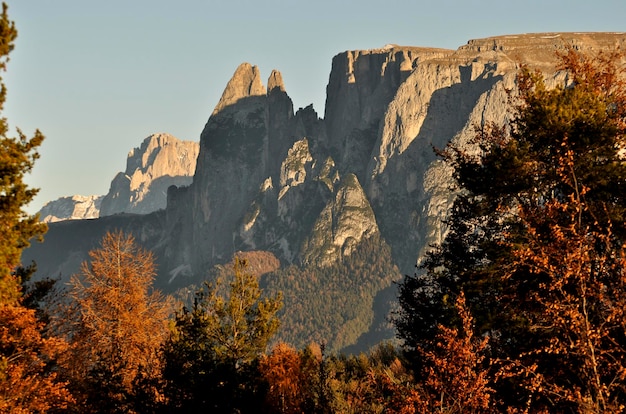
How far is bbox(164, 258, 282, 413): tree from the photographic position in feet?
110

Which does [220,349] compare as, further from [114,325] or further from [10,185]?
[10,185]

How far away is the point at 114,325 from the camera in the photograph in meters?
36.3

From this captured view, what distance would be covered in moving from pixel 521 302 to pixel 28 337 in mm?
15814

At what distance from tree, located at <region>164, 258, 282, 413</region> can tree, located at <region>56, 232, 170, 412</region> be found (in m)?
1.46

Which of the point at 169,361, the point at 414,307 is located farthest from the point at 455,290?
the point at 169,361

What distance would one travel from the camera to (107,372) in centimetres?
3272

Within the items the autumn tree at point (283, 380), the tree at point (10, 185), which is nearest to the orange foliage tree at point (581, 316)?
the tree at point (10, 185)

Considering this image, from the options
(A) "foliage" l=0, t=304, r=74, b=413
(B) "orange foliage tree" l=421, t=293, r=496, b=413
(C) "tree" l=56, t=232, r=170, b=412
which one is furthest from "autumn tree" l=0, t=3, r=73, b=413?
(B) "orange foliage tree" l=421, t=293, r=496, b=413

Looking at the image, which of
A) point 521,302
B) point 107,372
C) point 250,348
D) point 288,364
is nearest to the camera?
point 521,302

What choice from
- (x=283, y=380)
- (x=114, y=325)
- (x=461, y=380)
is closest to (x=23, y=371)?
(x=114, y=325)

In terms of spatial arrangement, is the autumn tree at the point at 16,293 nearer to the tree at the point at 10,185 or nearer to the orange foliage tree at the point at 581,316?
the tree at the point at 10,185

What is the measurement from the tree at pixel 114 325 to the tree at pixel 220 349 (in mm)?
1465

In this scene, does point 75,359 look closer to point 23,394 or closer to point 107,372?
point 107,372

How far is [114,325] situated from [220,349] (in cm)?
557
